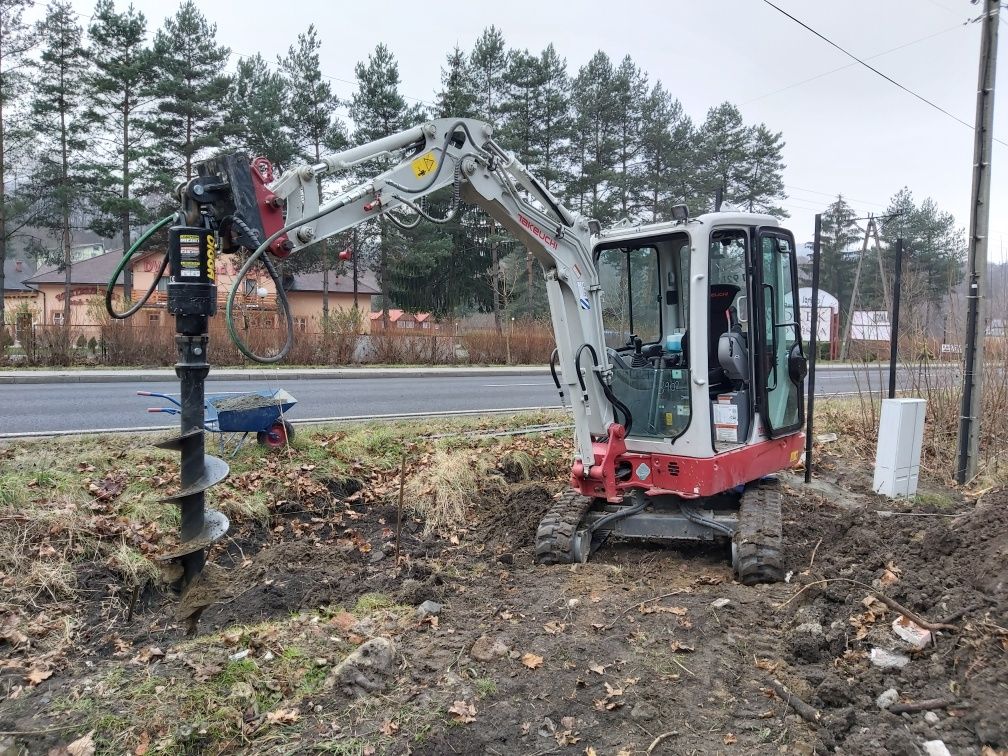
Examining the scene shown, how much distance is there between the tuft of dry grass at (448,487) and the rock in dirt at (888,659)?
3857mm

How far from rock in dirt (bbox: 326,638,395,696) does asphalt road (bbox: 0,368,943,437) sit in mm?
6645


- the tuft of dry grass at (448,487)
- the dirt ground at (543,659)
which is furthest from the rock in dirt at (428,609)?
the tuft of dry grass at (448,487)

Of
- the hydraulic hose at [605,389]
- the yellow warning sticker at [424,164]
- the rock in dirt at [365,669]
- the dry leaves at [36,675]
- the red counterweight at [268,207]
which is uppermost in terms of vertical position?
the yellow warning sticker at [424,164]

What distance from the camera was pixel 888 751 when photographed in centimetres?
284

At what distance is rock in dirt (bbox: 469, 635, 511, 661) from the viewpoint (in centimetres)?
378

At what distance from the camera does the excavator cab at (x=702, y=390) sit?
212 inches

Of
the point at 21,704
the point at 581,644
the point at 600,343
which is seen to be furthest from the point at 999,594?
the point at 21,704

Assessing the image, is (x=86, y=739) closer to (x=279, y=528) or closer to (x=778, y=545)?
(x=279, y=528)

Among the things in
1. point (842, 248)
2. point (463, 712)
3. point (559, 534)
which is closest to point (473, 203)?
point (559, 534)

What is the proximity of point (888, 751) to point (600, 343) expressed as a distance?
348 centimetres

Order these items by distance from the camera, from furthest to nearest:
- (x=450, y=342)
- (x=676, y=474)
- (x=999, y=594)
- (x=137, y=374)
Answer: (x=450, y=342), (x=137, y=374), (x=676, y=474), (x=999, y=594)

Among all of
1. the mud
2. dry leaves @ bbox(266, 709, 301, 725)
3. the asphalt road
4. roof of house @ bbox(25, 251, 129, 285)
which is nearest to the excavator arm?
the mud

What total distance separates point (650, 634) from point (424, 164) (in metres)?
3.21

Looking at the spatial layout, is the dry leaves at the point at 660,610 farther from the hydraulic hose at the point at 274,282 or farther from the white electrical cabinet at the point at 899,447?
the white electrical cabinet at the point at 899,447
